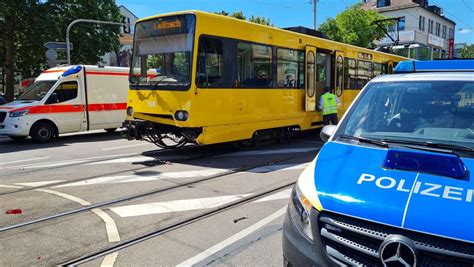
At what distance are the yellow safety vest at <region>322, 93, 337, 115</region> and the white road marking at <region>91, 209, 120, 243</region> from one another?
808cm

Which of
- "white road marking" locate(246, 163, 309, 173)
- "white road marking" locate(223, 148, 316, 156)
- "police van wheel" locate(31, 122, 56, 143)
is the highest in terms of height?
"police van wheel" locate(31, 122, 56, 143)

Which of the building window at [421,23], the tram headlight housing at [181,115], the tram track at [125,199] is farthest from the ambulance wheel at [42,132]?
the building window at [421,23]

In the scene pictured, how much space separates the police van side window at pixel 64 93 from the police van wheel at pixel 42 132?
0.79 metres

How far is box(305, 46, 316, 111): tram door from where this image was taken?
40.2 feet

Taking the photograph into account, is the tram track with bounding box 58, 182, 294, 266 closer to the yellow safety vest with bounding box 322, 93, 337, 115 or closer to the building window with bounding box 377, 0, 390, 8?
the yellow safety vest with bounding box 322, 93, 337, 115

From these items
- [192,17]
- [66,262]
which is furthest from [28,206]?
[192,17]

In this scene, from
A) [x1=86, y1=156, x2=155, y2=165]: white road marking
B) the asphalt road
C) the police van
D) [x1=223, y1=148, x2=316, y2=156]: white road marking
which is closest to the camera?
the police van

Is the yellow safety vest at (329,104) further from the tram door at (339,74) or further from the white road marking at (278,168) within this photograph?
the white road marking at (278,168)

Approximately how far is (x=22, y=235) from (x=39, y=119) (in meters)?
9.52

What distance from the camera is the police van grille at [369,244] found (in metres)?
2.23

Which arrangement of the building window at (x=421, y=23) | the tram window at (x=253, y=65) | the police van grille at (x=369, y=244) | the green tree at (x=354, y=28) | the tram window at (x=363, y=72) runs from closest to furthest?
the police van grille at (x=369, y=244), the tram window at (x=253, y=65), the tram window at (x=363, y=72), the green tree at (x=354, y=28), the building window at (x=421, y=23)

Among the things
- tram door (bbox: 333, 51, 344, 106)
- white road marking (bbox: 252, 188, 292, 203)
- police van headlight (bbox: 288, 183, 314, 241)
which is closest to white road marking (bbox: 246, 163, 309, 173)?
white road marking (bbox: 252, 188, 292, 203)

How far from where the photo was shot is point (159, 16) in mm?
9633

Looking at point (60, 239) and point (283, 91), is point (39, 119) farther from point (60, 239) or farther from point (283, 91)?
point (60, 239)
